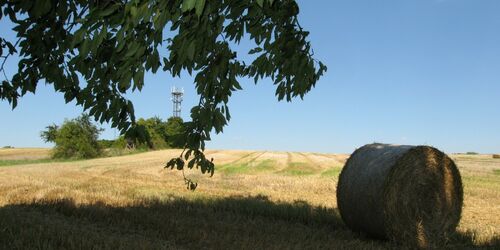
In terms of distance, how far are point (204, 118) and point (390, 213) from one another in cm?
396

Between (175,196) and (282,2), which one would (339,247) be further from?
(175,196)

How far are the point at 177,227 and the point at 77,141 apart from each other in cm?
4729

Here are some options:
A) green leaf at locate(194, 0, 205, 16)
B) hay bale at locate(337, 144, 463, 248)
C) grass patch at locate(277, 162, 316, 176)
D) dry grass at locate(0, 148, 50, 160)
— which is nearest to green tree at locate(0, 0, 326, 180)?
green leaf at locate(194, 0, 205, 16)

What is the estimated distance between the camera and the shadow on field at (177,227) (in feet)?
20.1

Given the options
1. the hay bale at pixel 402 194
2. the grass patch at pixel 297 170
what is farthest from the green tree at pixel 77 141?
the hay bale at pixel 402 194

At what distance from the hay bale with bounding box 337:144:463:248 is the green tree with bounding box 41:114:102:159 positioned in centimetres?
4657

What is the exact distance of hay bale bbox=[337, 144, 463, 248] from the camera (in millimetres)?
7973

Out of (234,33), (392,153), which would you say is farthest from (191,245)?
(392,153)

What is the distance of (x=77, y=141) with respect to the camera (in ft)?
170

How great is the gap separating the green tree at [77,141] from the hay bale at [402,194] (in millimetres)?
46566

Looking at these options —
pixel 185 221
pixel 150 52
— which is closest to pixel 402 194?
pixel 185 221

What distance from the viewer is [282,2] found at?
4539 mm

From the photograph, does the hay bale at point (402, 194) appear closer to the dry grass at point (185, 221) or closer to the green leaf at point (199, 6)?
the dry grass at point (185, 221)

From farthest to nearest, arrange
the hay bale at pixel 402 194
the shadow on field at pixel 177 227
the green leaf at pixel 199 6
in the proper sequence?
the hay bale at pixel 402 194 → the shadow on field at pixel 177 227 → the green leaf at pixel 199 6
